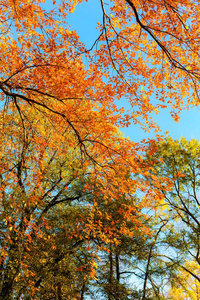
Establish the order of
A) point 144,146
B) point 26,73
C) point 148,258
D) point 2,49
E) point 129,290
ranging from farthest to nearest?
1. point 148,258
2. point 129,290
3. point 2,49
4. point 26,73
5. point 144,146

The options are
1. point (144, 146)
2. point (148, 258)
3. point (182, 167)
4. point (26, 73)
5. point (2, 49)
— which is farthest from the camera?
point (182, 167)

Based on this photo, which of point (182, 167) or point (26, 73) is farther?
point (182, 167)

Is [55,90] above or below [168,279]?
above

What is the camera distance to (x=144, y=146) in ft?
19.2

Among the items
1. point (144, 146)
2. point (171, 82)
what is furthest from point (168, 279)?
point (171, 82)

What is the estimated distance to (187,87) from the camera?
23.1 ft

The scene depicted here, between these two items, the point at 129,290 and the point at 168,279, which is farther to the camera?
the point at 168,279

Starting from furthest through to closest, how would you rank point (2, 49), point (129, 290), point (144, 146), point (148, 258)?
point (148, 258), point (129, 290), point (2, 49), point (144, 146)

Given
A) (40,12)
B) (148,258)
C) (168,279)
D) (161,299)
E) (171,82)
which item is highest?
(40,12)

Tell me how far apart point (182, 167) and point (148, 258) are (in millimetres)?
4935

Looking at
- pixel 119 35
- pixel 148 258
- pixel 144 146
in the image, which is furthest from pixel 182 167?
pixel 119 35

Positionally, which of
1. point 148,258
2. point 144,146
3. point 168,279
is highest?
point 144,146

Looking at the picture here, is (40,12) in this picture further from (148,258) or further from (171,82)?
(148,258)

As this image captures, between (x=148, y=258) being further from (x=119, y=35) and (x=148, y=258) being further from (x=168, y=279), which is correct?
(x=119, y=35)
